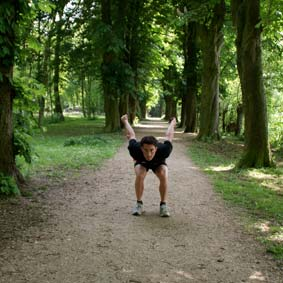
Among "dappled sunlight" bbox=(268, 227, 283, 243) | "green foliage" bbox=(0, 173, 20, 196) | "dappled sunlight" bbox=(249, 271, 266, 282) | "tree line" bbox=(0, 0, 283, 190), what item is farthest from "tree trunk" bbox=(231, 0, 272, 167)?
"dappled sunlight" bbox=(249, 271, 266, 282)

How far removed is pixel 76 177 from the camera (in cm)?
1055

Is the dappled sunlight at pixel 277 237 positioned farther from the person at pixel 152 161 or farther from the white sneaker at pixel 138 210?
the white sneaker at pixel 138 210

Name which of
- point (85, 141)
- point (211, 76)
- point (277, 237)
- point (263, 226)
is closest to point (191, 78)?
point (211, 76)

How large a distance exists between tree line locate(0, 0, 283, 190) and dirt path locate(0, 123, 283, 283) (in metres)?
1.81

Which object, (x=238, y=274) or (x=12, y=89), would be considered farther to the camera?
(x=12, y=89)

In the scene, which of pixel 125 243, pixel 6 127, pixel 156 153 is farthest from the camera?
pixel 6 127

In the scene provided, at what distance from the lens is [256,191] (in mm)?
9219

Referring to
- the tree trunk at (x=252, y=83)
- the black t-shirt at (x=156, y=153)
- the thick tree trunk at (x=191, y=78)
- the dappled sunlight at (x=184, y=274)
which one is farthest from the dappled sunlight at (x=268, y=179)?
the thick tree trunk at (x=191, y=78)

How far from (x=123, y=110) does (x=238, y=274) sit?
24.8 meters

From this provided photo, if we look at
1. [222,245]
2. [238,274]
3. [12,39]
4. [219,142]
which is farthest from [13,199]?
[219,142]

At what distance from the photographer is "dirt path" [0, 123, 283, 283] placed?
4523 millimetres

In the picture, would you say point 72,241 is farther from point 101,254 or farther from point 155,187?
point 155,187

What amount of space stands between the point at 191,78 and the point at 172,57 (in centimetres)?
678

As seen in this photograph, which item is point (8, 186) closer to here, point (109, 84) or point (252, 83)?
point (252, 83)
